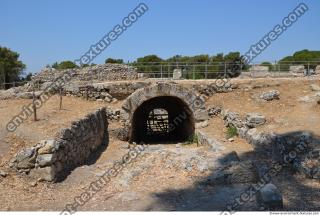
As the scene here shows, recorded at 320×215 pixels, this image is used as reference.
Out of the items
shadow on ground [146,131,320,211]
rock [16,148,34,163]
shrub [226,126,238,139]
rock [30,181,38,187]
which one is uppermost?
rock [16,148,34,163]

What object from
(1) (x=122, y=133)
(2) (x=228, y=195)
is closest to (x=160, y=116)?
(1) (x=122, y=133)

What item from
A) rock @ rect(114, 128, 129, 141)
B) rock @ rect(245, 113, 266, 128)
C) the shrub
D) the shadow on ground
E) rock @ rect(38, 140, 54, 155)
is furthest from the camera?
rock @ rect(114, 128, 129, 141)

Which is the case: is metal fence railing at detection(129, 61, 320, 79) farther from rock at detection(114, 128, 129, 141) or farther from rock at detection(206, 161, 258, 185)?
rock at detection(206, 161, 258, 185)

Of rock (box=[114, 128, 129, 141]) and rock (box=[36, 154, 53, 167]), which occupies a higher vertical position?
rock (box=[36, 154, 53, 167])

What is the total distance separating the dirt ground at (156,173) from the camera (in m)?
7.45

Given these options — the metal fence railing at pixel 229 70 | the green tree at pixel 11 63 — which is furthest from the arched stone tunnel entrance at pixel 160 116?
the green tree at pixel 11 63

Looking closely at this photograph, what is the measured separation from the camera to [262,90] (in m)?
15.6

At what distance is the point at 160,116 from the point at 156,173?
576 inches

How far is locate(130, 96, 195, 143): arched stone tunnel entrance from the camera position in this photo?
18216 millimetres

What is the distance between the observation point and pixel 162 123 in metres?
23.5

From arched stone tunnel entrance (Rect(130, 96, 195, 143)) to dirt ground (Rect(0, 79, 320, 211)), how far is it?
10.8 feet

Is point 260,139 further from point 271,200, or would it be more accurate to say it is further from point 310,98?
point 271,200

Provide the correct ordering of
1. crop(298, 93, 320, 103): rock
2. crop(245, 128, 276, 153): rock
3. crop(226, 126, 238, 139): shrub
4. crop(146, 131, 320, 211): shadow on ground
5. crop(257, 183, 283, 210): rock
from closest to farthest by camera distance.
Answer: crop(257, 183, 283, 210): rock
crop(146, 131, 320, 211): shadow on ground
crop(245, 128, 276, 153): rock
crop(226, 126, 238, 139): shrub
crop(298, 93, 320, 103): rock

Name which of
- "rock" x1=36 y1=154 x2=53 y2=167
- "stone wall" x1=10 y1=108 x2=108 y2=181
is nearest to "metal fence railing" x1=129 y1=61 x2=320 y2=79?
"stone wall" x1=10 y1=108 x2=108 y2=181
